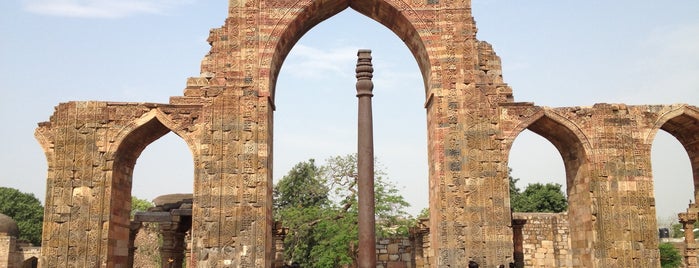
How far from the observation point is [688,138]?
46.5 ft

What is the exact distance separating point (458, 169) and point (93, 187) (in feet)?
23.2

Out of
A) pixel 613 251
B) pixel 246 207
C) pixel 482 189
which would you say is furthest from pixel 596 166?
pixel 246 207

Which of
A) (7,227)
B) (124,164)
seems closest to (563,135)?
(124,164)

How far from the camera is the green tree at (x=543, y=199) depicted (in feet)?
112

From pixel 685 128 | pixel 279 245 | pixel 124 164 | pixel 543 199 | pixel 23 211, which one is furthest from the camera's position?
pixel 23 211

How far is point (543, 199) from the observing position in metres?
34.3

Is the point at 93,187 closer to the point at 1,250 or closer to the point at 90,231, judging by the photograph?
the point at 90,231

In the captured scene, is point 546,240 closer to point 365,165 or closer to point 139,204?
point 365,165

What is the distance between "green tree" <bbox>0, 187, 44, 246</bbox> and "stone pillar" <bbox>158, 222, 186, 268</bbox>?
28696 mm

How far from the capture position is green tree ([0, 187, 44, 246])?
40.1m

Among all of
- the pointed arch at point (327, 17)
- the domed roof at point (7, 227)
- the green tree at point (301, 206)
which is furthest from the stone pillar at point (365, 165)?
the domed roof at point (7, 227)

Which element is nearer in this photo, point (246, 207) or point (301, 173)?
point (246, 207)

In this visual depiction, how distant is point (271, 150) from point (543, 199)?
2509cm

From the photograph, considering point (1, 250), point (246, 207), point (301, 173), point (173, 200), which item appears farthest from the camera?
point (301, 173)
